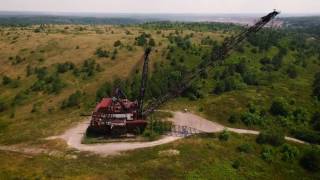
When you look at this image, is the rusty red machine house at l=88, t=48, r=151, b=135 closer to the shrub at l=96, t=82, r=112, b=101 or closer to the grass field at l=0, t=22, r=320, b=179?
the grass field at l=0, t=22, r=320, b=179

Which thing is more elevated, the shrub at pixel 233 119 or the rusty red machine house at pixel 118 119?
the rusty red machine house at pixel 118 119

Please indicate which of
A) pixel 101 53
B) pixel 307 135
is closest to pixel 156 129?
pixel 307 135

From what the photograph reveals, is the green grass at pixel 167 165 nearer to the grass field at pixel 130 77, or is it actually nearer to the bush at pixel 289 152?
the grass field at pixel 130 77

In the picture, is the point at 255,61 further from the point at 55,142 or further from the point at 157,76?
the point at 55,142

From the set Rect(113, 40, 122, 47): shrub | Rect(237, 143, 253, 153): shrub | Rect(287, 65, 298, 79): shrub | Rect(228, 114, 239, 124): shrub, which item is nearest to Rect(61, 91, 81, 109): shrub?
Answer: Rect(228, 114, 239, 124): shrub

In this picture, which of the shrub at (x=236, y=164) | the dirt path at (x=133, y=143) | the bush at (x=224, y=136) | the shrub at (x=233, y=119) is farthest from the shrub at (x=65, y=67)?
the shrub at (x=236, y=164)

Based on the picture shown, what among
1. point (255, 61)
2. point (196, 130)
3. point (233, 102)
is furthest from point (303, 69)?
point (196, 130)
